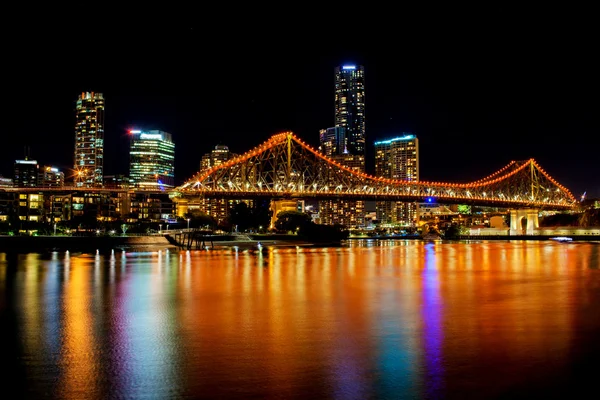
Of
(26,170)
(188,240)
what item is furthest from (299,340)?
(26,170)

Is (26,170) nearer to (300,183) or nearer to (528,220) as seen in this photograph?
(300,183)

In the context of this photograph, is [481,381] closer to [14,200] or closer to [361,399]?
[361,399]

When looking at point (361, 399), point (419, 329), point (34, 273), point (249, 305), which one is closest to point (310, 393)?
point (361, 399)

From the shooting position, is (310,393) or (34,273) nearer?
(310,393)

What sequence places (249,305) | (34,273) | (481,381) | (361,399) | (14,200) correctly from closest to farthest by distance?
(361,399) < (481,381) < (249,305) < (34,273) < (14,200)

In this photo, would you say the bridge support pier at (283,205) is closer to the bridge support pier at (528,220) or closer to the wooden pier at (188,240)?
the wooden pier at (188,240)

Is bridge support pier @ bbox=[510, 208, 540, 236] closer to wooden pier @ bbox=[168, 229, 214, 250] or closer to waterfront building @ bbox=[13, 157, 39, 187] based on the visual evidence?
wooden pier @ bbox=[168, 229, 214, 250]

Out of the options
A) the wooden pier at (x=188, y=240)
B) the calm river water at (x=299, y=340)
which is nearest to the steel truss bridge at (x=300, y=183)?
the wooden pier at (x=188, y=240)
